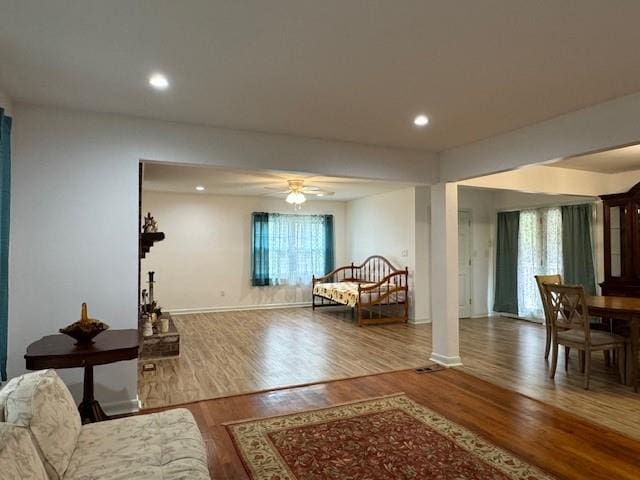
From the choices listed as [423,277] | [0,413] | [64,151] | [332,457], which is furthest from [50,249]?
[423,277]

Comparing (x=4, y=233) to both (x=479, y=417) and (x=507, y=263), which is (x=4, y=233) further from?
(x=507, y=263)

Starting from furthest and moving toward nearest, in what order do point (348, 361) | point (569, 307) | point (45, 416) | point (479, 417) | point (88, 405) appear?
point (348, 361)
point (569, 307)
point (479, 417)
point (88, 405)
point (45, 416)

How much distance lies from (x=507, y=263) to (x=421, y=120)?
496 centimetres

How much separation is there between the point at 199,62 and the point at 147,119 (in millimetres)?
1263

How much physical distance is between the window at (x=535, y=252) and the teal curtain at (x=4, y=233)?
723 centimetres

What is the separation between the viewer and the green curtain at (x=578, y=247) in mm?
6090

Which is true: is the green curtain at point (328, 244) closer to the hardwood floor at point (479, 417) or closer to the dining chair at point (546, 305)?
the dining chair at point (546, 305)

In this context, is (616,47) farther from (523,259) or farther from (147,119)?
(523,259)

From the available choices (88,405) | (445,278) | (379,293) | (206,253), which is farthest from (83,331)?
(206,253)

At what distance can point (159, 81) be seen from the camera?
2.59m

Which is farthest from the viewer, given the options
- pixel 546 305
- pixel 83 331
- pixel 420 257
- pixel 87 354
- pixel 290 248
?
pixel 290 248

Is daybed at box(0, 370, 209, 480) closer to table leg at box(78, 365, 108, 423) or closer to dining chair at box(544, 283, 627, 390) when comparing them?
table leg at box(78, 365, 108, 423)

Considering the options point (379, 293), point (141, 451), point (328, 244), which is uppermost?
point (328, 244)

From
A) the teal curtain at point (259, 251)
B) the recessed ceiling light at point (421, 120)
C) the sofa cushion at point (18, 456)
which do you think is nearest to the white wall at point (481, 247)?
the teal curtain at point (259, 251)
